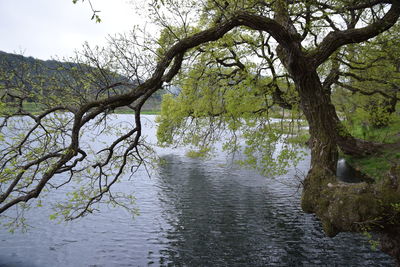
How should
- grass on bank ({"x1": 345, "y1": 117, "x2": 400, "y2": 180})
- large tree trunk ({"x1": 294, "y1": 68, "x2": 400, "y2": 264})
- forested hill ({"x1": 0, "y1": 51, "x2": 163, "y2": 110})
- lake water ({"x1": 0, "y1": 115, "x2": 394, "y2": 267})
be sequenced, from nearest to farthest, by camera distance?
1. large tree trunk ({"x1": 294, "y1": 68, "x2": 400, "y2": 264})
2. forested hill ({"x1": 0, "y1": 51, "x2": 163, "y2": 110})
3. lake water ({"x1": 0, "y1": 115, "x2": 394, "y2": 267})
4. grass on bank ({"x1": 345, "y1": 117, "x2": 400, "y2": 180})

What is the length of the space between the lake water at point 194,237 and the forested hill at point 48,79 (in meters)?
2.08

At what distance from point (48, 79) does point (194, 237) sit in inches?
369

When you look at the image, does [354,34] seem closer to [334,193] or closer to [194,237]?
[334,193]

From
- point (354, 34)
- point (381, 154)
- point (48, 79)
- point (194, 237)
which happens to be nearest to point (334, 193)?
A: point (354, 34)

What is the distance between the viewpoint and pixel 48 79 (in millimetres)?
7805

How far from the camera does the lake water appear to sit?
12148 mm

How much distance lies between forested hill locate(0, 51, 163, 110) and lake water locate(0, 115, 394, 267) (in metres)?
2.08

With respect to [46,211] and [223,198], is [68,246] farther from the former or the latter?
[223,198]

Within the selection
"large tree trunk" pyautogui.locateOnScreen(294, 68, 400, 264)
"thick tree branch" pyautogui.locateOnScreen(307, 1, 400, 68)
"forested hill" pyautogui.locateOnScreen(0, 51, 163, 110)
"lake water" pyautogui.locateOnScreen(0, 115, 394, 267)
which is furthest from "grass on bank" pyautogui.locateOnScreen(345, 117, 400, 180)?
"forested hill" pyautogui.locateOnScreen(0, 51, 163, 110)

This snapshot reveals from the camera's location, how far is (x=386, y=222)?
6.37 m

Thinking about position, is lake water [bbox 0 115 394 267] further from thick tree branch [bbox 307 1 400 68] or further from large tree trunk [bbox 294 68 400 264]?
thick tree branch [bbox 307 1 400 68]

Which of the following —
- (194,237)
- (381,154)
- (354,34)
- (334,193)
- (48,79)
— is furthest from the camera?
(381,154)

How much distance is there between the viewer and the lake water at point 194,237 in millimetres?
12148

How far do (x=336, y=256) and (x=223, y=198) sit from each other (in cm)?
846
